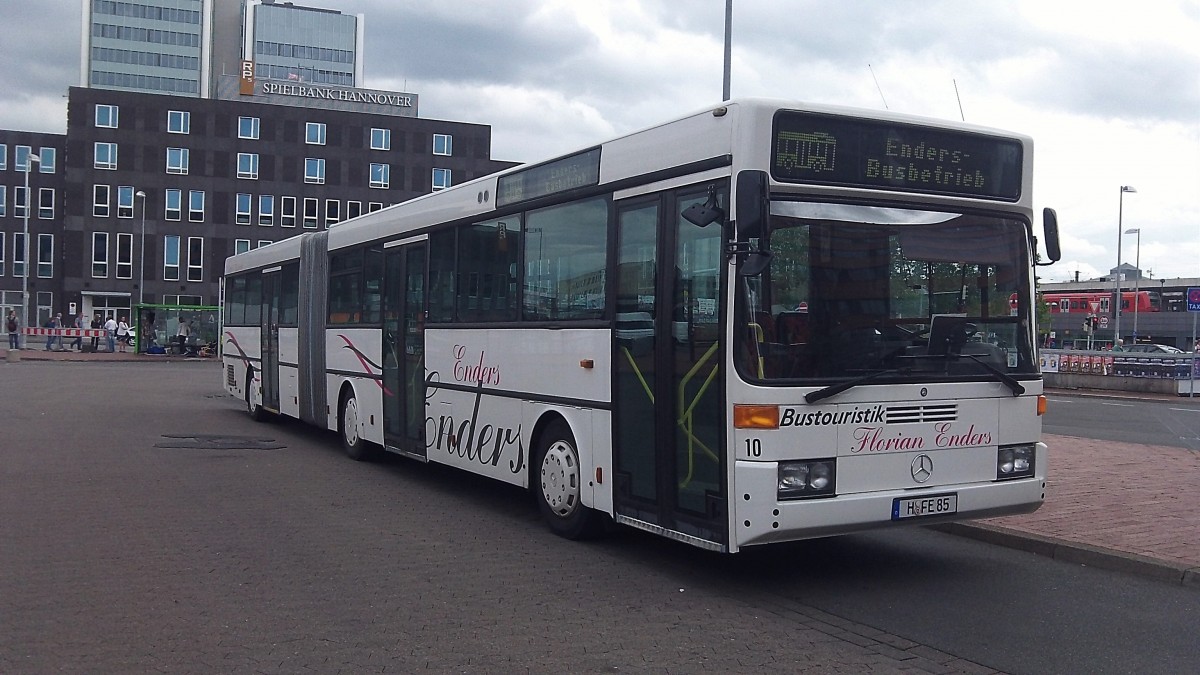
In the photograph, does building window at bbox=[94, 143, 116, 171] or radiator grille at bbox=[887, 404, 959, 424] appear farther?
building window at bbox=[94, 143, 116, 171]

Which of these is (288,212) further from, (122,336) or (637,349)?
(637,349)

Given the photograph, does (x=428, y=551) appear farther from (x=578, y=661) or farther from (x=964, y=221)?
(x=964, y=221)

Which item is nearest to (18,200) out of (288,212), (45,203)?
(45,203)

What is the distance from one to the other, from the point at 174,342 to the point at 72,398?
97.0 feet

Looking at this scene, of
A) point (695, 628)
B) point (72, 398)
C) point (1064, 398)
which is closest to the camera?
point (695, 628)

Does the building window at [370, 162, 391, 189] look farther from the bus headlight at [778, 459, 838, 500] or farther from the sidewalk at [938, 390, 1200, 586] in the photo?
the bus headlight at [778, 459, 838, 500]

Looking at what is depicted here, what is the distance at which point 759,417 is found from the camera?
6992 mm

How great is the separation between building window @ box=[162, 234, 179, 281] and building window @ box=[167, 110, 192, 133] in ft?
24.2

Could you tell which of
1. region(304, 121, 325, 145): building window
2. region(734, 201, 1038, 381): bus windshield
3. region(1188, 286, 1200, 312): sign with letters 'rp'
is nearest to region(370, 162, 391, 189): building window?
region(304, 121, 325, 145): building window

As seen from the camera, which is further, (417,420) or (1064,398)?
(1064,398)

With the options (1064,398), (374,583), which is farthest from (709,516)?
(1064,398)

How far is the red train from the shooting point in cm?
7856

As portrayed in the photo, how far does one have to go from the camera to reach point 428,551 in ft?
28.8

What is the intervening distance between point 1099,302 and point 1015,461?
7789 cm
